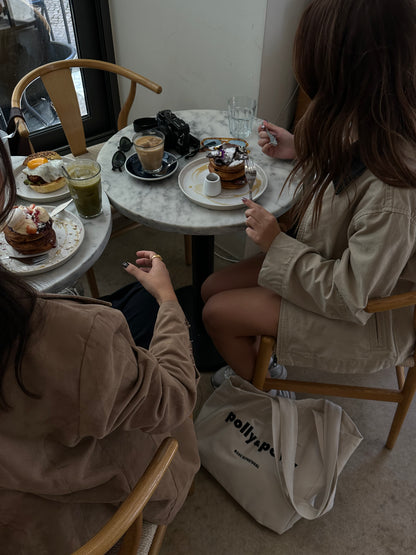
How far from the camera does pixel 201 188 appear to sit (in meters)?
1.31

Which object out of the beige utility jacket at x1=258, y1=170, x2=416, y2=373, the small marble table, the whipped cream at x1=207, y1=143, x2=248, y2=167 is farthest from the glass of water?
the beige utility jacket at x1=258, y1=170, x2=416, y2=373

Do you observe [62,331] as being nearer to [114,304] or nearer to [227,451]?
[114,304]

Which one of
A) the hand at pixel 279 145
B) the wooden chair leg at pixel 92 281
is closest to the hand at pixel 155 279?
the hand at pixel 279 145

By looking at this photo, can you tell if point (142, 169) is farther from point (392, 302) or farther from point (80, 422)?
point (80, 422)

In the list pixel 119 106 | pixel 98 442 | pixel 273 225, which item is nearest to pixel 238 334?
pixel 273 225

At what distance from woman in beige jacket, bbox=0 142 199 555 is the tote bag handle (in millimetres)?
479

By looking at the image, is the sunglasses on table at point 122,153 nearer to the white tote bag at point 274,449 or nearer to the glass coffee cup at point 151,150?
the glass coffee cup at point 151,150

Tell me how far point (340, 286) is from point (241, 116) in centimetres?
79

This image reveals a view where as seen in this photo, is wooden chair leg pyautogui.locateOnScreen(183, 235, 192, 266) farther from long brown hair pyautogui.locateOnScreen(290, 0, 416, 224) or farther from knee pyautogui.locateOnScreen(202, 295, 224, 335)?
long brown hair pyautogui.locateOnScreen(290, 0, 416, 224)

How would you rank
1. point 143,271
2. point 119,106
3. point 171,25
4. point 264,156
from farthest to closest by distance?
point 119,106, point 171,25, point 264,156, point 143,271

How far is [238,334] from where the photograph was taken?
1.32m

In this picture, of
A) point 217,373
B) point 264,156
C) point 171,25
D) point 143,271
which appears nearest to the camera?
point 143,271

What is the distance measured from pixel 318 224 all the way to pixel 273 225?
0.40ft

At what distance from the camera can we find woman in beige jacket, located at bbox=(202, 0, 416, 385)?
875mm
